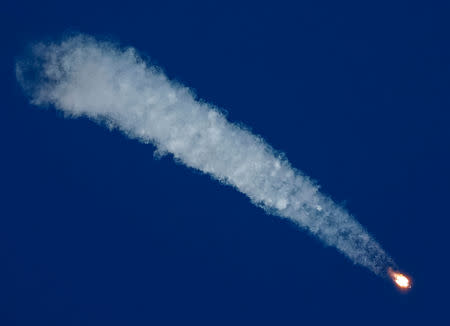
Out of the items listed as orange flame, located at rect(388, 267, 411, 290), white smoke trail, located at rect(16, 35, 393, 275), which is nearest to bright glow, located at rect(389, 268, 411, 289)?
orange flame, located at rect(388, 267, 411, 290)

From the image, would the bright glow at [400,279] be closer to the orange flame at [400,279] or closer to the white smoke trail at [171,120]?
the orange flame at [400,279]

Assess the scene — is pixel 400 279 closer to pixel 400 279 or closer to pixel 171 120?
pixel 400 279

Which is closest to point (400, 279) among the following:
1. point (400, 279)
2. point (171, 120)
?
point (400, 279)

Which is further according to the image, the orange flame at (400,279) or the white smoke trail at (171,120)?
the white smoke trail at (171,120)

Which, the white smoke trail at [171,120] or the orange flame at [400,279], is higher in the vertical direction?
the white smoke trail at [171,120]

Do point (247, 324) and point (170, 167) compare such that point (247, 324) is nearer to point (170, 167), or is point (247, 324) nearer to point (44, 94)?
point (170, 167)

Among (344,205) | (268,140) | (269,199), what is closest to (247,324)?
(269,199)

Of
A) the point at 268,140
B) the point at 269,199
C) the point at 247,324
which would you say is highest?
the point at 268,140

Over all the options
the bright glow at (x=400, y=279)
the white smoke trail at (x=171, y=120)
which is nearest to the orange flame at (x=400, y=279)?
the bright glow at (x=400, y=279)
